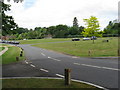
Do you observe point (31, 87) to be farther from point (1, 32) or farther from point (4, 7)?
point (4, 7)

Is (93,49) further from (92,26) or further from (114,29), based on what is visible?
(114,29)

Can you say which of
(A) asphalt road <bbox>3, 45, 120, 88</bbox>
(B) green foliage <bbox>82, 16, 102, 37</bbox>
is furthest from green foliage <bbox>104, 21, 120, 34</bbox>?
(A) asphalt road <bbox>3, 45, 120, 88</bbox>

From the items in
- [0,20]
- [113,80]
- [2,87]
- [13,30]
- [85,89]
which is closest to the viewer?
[85,89]

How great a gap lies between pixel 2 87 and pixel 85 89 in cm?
404

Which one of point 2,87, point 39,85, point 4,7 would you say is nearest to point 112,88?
point 39,85

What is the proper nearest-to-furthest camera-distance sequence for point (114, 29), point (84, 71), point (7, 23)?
point (84, 71) → point (7, 23) → point (114, 29)

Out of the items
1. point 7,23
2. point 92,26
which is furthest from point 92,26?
point 7,23

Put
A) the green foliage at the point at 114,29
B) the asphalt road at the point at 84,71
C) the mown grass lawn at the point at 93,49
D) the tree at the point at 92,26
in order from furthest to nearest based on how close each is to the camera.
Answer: the green foliage at the point at 114,29
the tree at the point at 92,26
the mown grass lawn at the point at 93,49
the asphalt road at the point at 84,71

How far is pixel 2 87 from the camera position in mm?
7871

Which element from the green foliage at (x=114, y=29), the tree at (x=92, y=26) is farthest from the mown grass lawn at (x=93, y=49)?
the green foliage at (x=114, y=29)

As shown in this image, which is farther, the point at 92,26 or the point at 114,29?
the point at 114,29

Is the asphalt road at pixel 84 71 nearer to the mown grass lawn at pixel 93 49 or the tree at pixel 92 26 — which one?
the mown grass lawn at pixel 93 49

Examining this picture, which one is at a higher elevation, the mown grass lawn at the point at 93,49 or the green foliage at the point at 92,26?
the green foliage at the point at 92,26

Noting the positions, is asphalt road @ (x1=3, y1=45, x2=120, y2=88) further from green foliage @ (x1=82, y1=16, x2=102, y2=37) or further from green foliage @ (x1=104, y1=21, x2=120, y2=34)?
green foliage @ (x1=104, y1=21, x2=120, y2=34)
